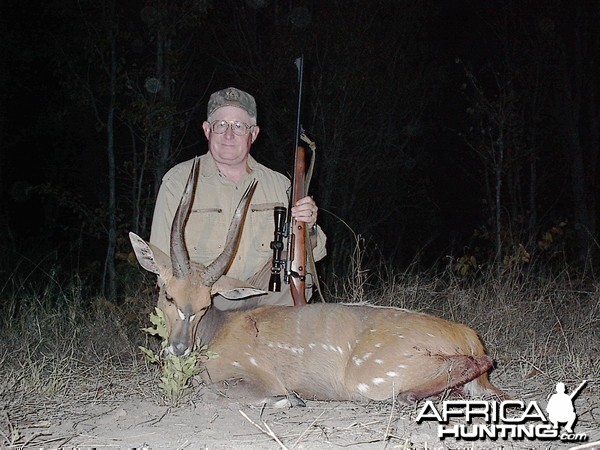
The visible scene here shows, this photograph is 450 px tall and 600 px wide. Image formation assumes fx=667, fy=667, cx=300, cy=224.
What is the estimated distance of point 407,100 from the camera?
527 inches

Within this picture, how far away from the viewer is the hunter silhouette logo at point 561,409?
10.1 feet

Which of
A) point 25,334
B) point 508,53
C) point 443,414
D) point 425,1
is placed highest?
point 425,1

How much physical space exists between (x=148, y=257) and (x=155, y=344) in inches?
53.5

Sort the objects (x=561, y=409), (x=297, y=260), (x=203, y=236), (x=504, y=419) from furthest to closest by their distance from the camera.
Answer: (x=203, y=236) → (x=297, y=260) → (x=561, y=409) → (x=504, y=419)

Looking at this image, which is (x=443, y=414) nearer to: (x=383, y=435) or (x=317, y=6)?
(x=383, y=435)

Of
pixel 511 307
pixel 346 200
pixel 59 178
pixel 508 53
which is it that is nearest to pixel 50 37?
pixel 59 178

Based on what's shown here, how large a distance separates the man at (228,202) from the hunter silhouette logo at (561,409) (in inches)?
79.7

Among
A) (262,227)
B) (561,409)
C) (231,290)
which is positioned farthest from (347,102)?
(561,409)

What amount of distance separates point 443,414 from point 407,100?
10.9 meters

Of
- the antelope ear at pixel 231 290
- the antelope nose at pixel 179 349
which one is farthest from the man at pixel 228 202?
the antelope nose at pixel 179 349

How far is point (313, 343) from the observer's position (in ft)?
12.7

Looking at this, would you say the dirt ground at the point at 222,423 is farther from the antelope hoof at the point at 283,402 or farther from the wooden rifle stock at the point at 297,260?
the wooden rifle stock at the point at 297,260

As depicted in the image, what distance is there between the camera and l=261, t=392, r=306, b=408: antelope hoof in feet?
11.6

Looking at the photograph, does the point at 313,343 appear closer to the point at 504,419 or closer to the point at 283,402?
the point at 283,402
